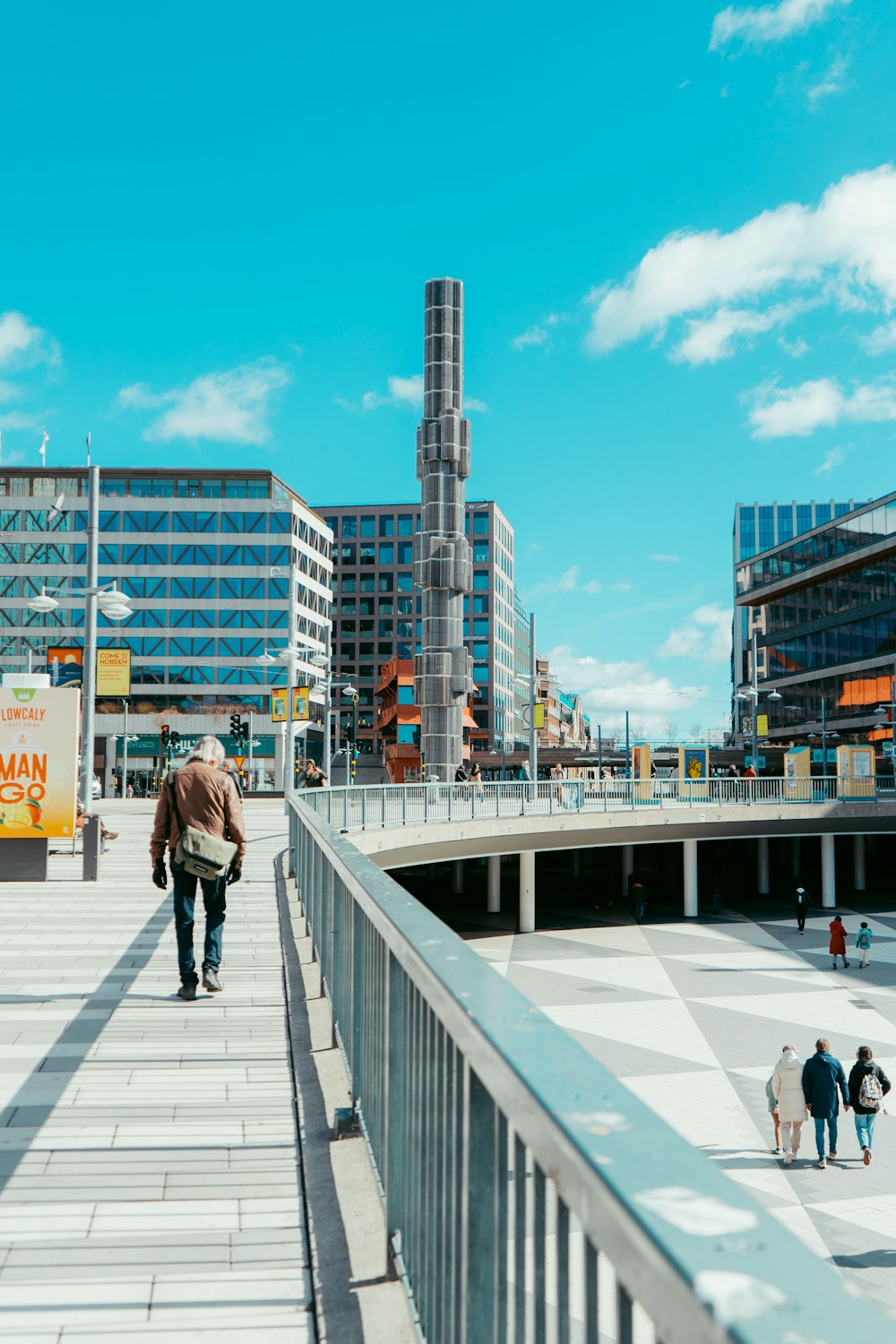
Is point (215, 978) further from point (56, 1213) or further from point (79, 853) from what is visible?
point (79, 853)

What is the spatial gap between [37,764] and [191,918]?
8564 mm

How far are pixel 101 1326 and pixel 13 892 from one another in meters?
12.1

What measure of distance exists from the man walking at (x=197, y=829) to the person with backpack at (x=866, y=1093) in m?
10.0

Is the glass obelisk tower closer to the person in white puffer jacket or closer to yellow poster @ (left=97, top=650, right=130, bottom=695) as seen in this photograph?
yellow poster @ (left=97, top=650, right=130, bottom=695)

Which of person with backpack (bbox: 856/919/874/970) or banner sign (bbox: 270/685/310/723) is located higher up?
banner sign (bbox: 270/685/310/723)

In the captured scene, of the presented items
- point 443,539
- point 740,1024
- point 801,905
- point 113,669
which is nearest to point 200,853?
point 113,669

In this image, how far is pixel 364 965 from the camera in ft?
15.4

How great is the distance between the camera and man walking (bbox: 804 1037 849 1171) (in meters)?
15.0

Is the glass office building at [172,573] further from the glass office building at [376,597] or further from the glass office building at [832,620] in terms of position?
the glass office building at [832,620]

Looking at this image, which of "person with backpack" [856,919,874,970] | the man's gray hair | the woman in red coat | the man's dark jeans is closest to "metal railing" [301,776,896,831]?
the woman in red coat

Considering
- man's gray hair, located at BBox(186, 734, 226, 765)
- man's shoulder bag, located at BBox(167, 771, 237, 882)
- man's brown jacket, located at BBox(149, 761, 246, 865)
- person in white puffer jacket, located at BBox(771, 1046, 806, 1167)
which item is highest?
man's gray hair, located at BBox(186, 734, 226, 765)

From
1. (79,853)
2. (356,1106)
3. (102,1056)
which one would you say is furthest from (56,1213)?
(79,853)

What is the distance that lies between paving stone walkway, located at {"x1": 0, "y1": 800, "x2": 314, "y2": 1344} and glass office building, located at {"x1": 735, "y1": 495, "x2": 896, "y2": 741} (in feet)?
220

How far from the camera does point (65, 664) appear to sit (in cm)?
2383
